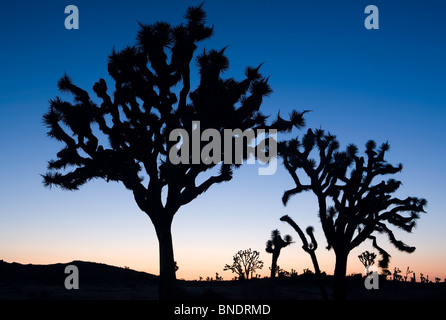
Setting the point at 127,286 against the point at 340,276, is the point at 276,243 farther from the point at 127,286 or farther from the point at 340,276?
the point at 127,286

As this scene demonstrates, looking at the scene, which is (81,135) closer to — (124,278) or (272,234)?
(272,234)

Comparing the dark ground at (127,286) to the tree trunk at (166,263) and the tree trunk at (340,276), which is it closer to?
the tree trunk at (340,276)

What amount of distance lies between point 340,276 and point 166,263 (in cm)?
631

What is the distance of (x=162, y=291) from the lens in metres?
10.8

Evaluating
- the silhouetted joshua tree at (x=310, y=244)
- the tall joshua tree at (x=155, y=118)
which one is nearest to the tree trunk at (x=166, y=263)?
the tall joshua tree at (x=155, y=118)

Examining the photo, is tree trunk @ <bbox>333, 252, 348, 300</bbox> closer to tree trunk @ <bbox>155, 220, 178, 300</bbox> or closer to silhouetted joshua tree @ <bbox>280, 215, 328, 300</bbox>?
silhouetted joshua tree @ <bbox>280, 215, 328, 300</bbox>

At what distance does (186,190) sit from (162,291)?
296 cm

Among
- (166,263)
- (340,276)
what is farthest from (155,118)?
(340,276)

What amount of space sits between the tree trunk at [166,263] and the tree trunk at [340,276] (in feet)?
18.7

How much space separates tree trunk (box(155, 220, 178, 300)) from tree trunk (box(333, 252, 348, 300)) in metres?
5.71

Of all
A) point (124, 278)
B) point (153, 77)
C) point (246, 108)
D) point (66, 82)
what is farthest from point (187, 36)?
point (124, 278)

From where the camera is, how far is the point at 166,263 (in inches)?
434
